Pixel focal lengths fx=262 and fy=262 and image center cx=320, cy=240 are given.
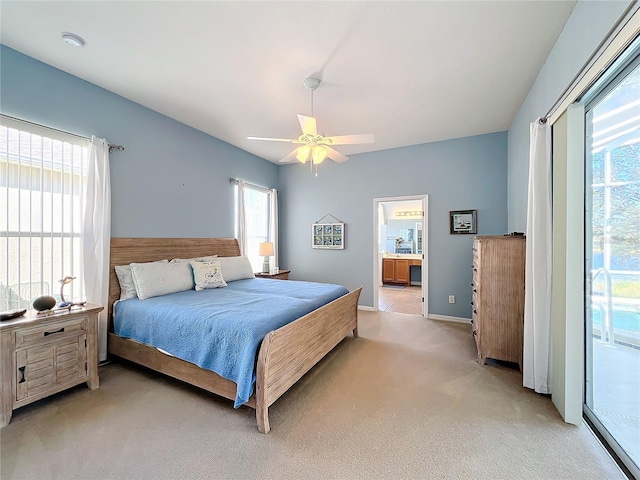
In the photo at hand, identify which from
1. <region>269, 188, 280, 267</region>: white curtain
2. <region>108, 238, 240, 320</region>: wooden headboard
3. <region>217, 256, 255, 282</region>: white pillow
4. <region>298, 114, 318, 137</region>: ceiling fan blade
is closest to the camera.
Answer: <region>298, 114, 318, 137</region>: ceiling fan blade

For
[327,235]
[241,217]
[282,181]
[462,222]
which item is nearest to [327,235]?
[327,235]

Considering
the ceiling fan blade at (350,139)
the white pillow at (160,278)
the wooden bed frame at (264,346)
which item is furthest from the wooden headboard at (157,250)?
the ceiling fan blade at (350,139)

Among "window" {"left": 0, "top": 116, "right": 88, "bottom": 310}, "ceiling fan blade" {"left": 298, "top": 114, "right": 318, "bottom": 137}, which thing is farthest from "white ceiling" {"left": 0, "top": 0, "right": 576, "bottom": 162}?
"window" {"left": 0, "top": 116, "right": 88, "bottom": 310}

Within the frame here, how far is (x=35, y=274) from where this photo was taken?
2.38 meters

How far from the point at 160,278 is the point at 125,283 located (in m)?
0.35

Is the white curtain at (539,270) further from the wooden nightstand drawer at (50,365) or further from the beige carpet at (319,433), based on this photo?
the wooden nightstand drawer at (50,365)

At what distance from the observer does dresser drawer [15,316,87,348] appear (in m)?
1.94

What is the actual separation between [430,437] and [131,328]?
273 cm

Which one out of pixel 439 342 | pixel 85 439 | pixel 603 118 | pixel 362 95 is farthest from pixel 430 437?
pixel 362 95

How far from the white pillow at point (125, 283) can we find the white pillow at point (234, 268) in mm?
1094

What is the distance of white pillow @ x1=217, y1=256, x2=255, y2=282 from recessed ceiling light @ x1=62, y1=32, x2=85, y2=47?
258 cm

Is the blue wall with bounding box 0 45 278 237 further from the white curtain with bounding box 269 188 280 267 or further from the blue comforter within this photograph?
the blue comforter

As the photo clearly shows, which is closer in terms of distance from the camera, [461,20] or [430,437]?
[430,437]

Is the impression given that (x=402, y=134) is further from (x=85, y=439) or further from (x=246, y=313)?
(x=85, y=439)
